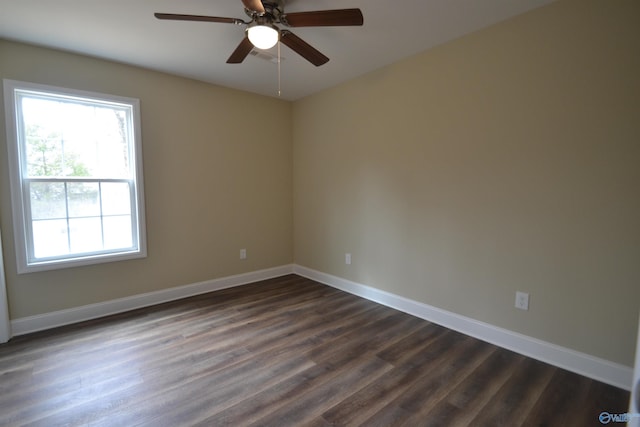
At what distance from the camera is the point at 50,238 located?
107 inches

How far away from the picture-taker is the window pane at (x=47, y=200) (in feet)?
8.66

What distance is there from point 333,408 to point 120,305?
2.52 m

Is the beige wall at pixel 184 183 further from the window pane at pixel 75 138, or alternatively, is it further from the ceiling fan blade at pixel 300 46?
the ceiling fan blade at pixel 300 46

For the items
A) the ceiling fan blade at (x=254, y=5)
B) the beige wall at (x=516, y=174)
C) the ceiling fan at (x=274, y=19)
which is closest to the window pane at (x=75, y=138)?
the ceiling fan at (x=274, y=19)

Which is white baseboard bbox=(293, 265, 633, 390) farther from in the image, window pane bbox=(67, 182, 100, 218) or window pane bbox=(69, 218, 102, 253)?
window pane bbox=(67, 182, 100, 218)

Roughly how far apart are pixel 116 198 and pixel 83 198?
0.88ft

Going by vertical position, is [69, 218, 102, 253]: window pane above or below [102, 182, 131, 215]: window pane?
below

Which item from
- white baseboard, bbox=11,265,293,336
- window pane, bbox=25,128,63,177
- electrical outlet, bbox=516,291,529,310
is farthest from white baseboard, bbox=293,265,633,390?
window pane, bbox=25,128,63,177

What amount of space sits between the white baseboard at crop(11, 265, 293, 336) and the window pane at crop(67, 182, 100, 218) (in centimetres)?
92

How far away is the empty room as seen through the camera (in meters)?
1.85

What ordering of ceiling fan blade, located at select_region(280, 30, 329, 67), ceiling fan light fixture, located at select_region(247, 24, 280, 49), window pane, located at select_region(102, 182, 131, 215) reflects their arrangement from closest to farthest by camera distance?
ceiling fan light fixture, located at select_region(247, 24, 280, 49), ceiling fan blade, located at select_region(280, 30, 329, 67), window pane, located at select_region(102, 182, 131, 215)

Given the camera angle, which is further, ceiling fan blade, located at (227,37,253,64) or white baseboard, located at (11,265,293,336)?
white baseboard, located at (11,265,293,336)

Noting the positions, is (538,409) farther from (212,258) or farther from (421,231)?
(212,258)

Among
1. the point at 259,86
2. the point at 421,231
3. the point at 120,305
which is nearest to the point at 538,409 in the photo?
the point at 421,231
